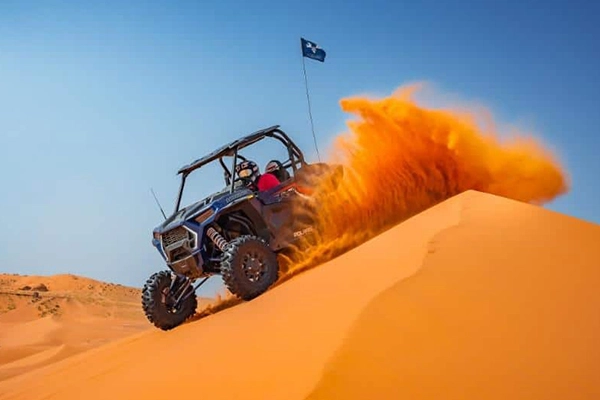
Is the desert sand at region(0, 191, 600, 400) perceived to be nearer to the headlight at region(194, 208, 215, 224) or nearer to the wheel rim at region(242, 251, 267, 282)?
the wheel rim at region(242, 251, 267, 282)

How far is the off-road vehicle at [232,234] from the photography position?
7.86 metres

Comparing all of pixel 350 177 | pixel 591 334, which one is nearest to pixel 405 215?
pixel 350 177

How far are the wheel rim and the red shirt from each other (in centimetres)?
145

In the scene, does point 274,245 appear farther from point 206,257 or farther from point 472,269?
point 472,269

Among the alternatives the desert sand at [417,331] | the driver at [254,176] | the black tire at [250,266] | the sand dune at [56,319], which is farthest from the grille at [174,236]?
the sand dune at [56,319]

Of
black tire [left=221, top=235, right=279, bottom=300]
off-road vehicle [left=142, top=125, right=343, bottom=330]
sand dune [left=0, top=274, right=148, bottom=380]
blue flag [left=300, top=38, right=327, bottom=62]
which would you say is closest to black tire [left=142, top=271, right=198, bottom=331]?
off-road vehicle [left=142, top=125, right=343, bottom=330]

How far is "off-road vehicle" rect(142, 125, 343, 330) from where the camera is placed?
25.8ft

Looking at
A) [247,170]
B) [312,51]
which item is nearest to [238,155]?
[247,170]

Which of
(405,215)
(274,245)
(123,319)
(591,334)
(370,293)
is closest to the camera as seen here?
(591,334)

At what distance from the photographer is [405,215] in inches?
383

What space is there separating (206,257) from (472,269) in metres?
4.27

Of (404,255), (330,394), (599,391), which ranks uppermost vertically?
(404,255)

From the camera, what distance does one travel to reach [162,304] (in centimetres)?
862

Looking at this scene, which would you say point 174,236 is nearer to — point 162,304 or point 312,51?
point 162,304
